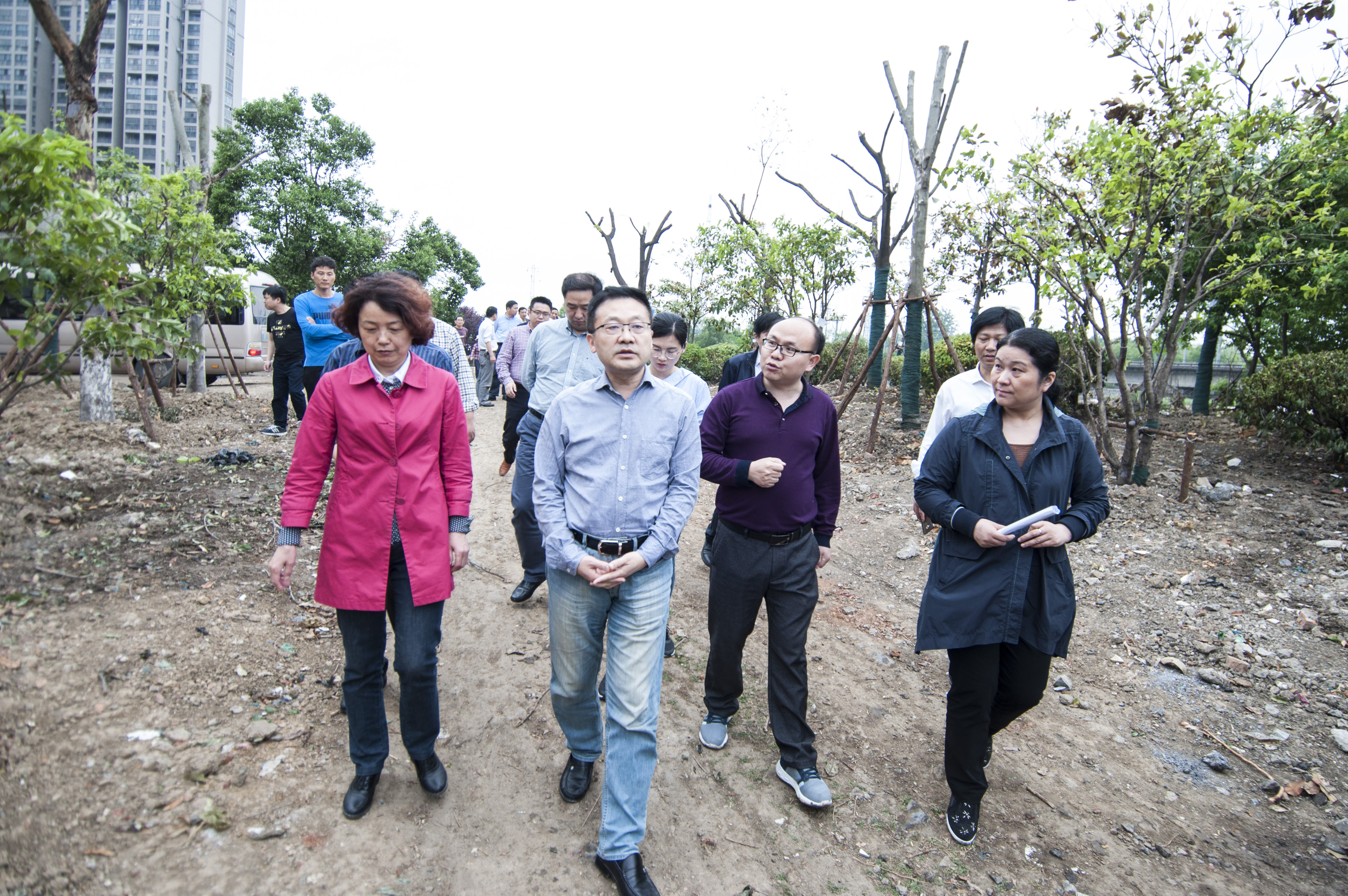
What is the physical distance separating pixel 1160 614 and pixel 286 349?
8.48m

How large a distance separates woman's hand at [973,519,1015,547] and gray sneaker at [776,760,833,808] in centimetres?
116

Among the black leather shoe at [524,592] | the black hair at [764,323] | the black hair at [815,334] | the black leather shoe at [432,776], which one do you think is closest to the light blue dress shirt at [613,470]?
the black hair at [815,334]

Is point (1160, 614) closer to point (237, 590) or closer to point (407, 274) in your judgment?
point (407, 274)

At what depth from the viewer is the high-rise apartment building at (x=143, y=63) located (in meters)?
29.3

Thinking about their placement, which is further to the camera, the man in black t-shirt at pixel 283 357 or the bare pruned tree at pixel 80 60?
the man in black t-shirt at pixel 283 357

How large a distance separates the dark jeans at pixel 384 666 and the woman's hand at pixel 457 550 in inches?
5.8

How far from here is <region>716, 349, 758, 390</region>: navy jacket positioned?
524 cm

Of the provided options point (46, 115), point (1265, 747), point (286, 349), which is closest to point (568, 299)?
point (1265, 747)

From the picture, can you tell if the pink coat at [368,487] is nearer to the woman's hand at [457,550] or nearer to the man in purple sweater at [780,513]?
the woman's hand at [457,550]

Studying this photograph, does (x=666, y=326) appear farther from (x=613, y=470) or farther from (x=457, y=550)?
(x=457, y=550)

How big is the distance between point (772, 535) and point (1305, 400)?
6945 mm

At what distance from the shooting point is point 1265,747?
358cm

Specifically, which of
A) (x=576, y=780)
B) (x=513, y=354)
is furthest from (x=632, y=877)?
(x=513, y=354)

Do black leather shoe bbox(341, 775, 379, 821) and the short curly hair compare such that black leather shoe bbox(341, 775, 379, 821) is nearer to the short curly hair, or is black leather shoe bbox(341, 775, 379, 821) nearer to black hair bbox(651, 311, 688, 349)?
the short curly hair
